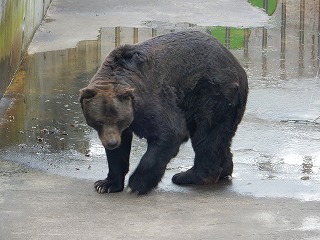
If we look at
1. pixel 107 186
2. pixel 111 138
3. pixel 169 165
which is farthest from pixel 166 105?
pixel 169 165

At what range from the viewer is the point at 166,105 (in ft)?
26.4

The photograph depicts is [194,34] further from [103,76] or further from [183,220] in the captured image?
[183,220]

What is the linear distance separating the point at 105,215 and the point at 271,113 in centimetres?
395

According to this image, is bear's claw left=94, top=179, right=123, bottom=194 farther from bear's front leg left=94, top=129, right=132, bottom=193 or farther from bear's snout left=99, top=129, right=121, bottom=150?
bear's snout left=99, top=129, right=121, bottom=150

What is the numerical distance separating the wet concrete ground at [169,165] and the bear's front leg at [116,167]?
0.11 meters

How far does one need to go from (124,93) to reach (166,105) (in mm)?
583

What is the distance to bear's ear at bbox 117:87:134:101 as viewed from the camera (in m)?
7.58

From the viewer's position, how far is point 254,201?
787cm

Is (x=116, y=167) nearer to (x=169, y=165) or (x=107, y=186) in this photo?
(x=107, y=186)

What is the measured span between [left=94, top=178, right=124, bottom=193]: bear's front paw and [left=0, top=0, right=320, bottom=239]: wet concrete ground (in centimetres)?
9

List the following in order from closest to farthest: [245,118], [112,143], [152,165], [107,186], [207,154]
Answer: [112,143] → [152,165] → [107,186] → [207,154] → [245,118]

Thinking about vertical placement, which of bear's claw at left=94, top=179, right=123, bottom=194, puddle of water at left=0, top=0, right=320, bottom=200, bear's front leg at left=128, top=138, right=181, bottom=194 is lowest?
puddle of water at left=0, top=0, right=320, bottom=200

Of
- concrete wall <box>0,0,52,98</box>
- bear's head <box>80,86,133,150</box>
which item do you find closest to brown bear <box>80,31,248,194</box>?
bear's head <box>80,86,133,150</box>

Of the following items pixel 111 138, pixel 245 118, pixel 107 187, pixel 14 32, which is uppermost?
pixel 111 138
